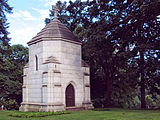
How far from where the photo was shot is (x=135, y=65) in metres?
21.8

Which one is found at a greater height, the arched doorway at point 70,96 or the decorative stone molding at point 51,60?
the decorative stone molding at point 51,60

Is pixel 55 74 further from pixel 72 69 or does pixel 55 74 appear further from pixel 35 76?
pixel 35 76

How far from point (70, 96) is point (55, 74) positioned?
10.6 ft

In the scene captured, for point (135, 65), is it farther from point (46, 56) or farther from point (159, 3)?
point (46, 56)

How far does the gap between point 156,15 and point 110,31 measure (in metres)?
5.40

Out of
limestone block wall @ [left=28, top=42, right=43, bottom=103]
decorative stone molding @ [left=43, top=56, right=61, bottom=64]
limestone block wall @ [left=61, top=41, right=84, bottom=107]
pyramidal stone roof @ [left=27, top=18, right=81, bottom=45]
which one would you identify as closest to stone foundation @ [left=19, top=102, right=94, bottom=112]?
limestone block wall @ [left=28, top=42, right=43, bottom=103]

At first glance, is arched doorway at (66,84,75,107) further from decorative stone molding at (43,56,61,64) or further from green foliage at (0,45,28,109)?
green foliage at (0,45,28,109)

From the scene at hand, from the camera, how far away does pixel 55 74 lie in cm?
1819

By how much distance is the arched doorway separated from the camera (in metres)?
19.5

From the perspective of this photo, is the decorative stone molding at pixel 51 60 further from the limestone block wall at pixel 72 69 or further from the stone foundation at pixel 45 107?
the stone foundation at pixel 45 107

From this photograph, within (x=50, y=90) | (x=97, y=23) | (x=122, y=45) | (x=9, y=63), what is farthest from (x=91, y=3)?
(x=9, y=63)

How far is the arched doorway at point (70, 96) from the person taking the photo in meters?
19.5

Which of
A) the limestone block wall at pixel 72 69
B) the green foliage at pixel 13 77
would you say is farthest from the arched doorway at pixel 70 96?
the green foliage at pixel 13 77

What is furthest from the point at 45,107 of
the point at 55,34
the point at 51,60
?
the point at 55,34
